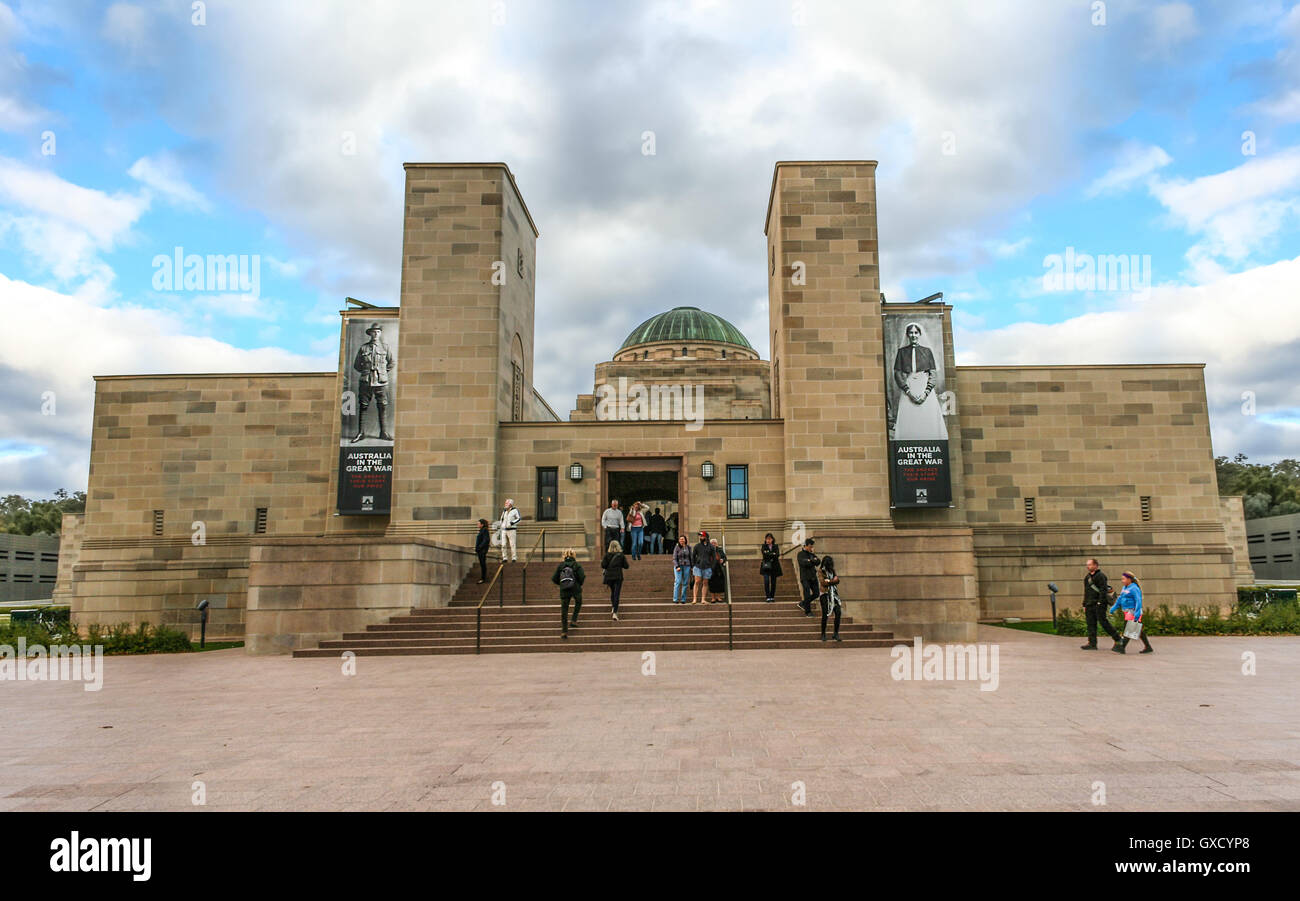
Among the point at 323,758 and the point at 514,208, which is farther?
the point at 514,208

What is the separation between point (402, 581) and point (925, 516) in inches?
579

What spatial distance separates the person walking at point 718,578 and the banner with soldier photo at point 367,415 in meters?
10.6

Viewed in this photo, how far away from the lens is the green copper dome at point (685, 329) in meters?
46.8

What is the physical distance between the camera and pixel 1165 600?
76.2 feet

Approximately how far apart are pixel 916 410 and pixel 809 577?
9651mm

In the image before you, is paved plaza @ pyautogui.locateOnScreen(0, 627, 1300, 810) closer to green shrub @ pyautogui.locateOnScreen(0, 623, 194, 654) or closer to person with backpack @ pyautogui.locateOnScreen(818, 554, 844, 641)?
person with backpack @ pyautogui.locateOnScreen(818, 554, 844, 641)

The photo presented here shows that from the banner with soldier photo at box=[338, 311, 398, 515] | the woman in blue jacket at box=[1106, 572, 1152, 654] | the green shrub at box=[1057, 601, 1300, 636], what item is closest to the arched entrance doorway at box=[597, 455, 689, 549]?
the banner with soldier photo at box=[338, 311, 398, 515]

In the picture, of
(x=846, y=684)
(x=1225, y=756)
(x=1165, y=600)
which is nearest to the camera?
(x=1225, y=756)

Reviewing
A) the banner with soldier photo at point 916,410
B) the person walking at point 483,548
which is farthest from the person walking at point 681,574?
the banner with soldier photo at point 916,410

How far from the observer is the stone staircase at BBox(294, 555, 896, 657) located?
14789mm

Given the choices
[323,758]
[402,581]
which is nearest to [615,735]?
[323,758]

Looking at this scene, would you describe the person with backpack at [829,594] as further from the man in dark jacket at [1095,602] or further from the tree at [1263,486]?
the tree at [1263,486]

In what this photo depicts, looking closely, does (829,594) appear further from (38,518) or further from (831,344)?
(38,518)
